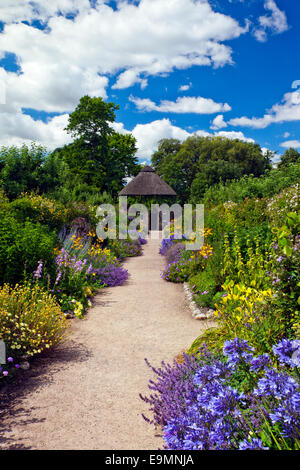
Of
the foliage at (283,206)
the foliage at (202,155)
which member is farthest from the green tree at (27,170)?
the foliage at (202,155)

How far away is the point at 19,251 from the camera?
5.52 meters

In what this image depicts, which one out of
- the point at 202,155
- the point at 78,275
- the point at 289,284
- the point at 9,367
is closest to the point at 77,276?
the point at 78,275

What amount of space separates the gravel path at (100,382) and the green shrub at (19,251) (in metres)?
1.13

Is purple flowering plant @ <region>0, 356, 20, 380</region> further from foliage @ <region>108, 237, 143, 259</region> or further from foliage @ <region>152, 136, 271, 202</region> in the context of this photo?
foliage @ <region>152, 136, 271, 202</region>

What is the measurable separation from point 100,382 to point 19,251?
2642 mm

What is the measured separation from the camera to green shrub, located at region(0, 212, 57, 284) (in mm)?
5352

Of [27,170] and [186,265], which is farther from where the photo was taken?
[27,170]

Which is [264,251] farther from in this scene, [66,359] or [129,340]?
[66,359]

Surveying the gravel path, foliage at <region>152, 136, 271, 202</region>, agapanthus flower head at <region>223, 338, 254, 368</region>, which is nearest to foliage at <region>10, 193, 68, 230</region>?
the gravel path

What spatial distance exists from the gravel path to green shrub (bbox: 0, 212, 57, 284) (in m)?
1.13

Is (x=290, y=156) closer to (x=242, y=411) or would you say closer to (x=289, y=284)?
(x=289, y=284)

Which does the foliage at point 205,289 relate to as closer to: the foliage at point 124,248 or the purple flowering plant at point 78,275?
the purple flowering plant at point 78,275

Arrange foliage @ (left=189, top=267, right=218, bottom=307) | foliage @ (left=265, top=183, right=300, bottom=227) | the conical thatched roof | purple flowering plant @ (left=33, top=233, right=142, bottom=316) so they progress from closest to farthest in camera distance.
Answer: purple flowering plant @ (left=33, top=233, right=142, bottom=316) < foliage @ (left=189, top=267, right=218, bottom=307) < foliage @ (left=265, top=183, right=300, bottom=227) < the conical thatched roof

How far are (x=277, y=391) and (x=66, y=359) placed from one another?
298cm
